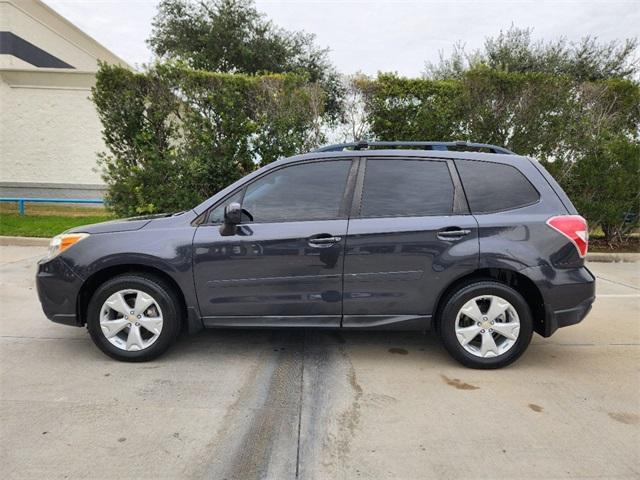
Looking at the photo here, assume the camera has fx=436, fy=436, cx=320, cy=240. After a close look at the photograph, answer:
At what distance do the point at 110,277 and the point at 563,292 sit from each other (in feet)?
12.2

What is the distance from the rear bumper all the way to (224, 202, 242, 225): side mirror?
2312 millimetres

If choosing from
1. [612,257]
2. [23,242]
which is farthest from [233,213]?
[612,257]

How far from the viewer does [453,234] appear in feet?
11.4

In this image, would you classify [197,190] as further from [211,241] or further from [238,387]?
[238,387]

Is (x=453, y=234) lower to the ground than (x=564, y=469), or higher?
higher

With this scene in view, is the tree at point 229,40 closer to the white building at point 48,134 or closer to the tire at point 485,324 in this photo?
the white building at point 48,134

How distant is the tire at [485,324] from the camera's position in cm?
349

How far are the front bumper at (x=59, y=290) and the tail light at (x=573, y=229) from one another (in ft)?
12.7

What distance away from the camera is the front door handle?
11.4ft

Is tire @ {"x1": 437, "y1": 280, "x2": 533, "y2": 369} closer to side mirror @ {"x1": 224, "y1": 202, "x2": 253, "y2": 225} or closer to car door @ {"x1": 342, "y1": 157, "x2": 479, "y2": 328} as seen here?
car door @ {"x1": 342, "y1": 157, "x2": 479, "y2": 328}

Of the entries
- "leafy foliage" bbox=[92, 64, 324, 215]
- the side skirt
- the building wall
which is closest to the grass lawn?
the building wall

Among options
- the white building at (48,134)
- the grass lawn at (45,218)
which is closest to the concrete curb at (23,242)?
the grass lawn at (45,218)

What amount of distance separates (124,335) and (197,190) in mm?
4885

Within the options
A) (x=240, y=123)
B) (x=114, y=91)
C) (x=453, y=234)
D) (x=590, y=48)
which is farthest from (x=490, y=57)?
(x=453, y=234)
